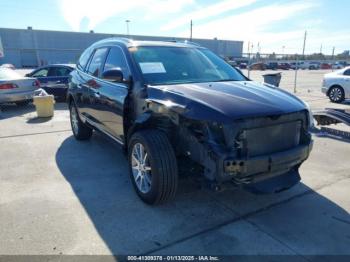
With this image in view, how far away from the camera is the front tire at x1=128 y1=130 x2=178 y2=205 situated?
329 centimetres

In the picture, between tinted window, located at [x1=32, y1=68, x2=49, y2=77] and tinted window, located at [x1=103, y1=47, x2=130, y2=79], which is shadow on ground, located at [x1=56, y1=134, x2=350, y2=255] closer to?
tinted window, located at [x1=103, y1=47, x2=130, y2=79]

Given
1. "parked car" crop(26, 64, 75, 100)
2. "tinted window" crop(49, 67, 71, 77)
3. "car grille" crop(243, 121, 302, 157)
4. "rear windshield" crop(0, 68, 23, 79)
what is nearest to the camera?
"car grille" crop(243, 121, 302, 157)

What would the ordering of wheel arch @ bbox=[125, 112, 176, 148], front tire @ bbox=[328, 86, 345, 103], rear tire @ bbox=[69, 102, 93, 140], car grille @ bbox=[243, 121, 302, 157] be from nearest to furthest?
1. car grille @ bbox=[243, 121, 302, 157]
2. wheel arch @ bbox=[125, 112, 176, 148]
3. rear tire @ bbox=[69, 102, 93, 140]
4. front tire @ bbox=[328, 86, 345, 103]

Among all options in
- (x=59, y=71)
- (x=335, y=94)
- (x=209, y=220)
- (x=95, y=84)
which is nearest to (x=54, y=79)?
(x=59, y=71)

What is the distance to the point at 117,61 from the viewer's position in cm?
441

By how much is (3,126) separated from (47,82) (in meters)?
4.23

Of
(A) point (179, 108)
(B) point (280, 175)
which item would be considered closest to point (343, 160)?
(B) point (280, 175)

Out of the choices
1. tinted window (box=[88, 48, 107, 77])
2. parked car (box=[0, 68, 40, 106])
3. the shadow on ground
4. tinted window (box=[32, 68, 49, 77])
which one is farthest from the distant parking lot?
tinted window (box=[32, 68, 49, 77])

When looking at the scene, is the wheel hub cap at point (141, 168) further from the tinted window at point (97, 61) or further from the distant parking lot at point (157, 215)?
the tinted window at point (97, 61)

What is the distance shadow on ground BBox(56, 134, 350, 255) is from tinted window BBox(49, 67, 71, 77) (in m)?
8.16

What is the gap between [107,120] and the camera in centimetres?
469

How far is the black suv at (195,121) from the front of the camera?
3.01m

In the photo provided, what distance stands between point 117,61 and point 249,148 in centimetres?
233

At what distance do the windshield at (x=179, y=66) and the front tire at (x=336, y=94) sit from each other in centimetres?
939
